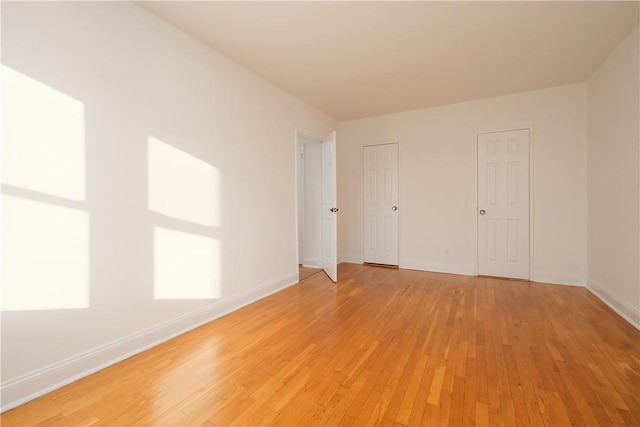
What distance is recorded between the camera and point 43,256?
171cm

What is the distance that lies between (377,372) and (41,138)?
2469 millimetres

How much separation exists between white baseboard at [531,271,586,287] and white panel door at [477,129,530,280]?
0.11 meters

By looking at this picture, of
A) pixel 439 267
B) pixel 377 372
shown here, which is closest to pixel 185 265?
pixel 377 372

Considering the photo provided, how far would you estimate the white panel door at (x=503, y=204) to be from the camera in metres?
4.11

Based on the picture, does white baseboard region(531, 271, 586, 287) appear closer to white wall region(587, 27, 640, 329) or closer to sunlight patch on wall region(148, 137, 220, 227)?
white wall region(587, 27, 640, 329)

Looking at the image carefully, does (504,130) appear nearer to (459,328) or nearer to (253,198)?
(459,328)

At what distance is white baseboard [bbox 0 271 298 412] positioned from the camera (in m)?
1.60

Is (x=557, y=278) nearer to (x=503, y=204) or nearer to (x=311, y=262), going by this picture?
(x=503, y=204)

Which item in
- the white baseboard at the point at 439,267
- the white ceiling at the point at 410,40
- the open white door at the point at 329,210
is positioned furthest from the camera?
the white baseboard at the point at 439,267

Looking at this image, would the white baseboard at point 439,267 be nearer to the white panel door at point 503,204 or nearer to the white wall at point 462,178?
the white wall at point 462,178

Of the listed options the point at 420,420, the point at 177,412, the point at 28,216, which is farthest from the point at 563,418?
the point at 28,216

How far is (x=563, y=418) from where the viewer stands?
1.48 metres

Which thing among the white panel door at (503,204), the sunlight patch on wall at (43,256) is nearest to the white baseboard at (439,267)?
the white panel door at (503,204)

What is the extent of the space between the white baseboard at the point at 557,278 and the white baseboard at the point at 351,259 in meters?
2.58
